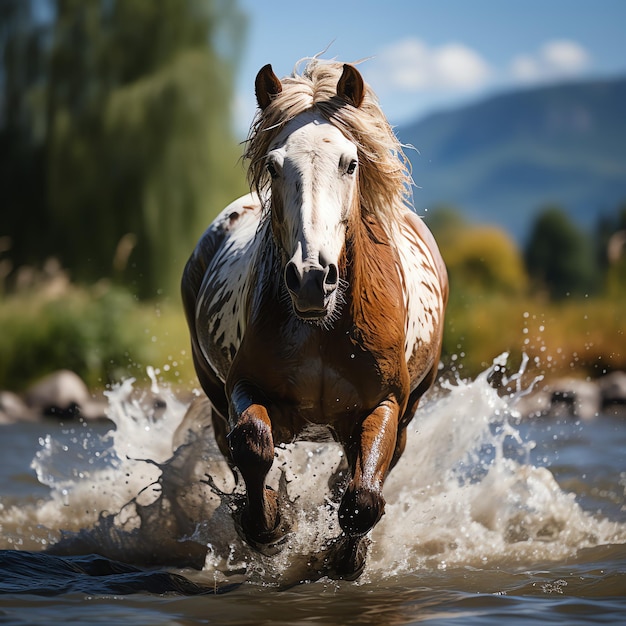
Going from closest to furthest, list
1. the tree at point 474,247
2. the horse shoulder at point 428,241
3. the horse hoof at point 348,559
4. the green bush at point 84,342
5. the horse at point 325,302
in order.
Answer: the horse at point 325,302
the horse hoof at point 348,559
the horse shoulder at point 428,241
the green bush at point 84,342
the tree at point 474,247

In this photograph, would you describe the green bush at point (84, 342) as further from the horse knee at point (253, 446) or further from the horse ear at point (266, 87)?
the horse knee at point (253, 446)

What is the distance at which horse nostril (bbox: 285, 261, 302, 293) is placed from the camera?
2980mm

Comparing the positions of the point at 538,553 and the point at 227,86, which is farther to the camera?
the point at 227,86

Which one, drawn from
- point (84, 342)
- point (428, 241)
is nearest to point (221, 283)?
point (428, 241)

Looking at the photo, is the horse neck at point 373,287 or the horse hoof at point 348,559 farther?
the horse hoof at point 348,559

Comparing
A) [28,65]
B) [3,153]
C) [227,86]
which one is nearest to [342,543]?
[227,86]

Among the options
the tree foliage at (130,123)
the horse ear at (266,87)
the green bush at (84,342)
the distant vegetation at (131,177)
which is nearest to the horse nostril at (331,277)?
the horse ear at (266,87)

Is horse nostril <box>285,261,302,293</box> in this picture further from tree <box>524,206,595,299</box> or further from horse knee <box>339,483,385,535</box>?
tree <box>524,206,595,299</box>

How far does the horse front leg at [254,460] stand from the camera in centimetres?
331

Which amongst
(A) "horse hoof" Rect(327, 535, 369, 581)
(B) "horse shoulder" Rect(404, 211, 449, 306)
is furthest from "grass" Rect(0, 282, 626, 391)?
(A) "horse hoof" Rect(327, 535, 369, 581)

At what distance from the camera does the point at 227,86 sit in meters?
15.5

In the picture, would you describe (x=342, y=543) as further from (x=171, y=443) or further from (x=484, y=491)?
(x=171, y=443)

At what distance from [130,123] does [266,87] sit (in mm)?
12192

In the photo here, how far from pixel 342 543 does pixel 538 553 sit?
1.36 metres
